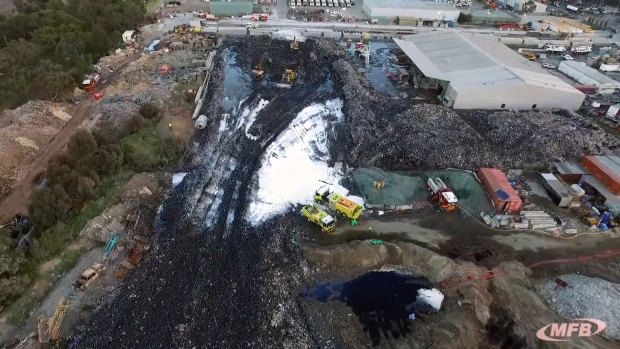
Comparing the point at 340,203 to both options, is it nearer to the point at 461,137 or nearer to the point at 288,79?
the point at 461,137

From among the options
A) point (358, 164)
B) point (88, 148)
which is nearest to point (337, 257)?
point (358, 164)

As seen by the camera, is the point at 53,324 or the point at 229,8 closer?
the point at 53,324

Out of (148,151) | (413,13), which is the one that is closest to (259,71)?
(148,151)

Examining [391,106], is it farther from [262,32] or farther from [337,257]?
[262,32]

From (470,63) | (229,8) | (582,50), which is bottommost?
(582,50)

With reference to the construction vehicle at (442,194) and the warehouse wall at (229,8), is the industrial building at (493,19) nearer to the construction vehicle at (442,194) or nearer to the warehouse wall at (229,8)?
the warehouse wall at (229,8)
